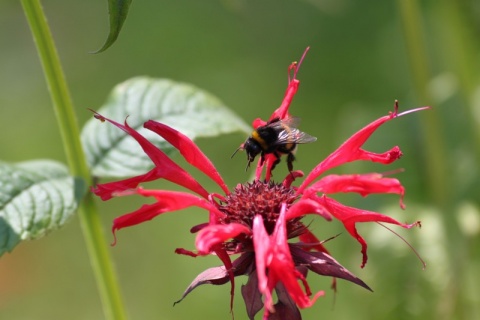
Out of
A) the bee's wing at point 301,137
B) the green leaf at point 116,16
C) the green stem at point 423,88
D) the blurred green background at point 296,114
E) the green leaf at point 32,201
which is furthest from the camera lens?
the blurred green background at point 296,114

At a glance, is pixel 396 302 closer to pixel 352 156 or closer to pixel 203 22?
pixel 352 156

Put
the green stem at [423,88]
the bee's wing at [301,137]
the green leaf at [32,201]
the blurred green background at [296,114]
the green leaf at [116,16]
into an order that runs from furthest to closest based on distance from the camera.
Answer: the blurred green background at [296,114]
the green stem at [423,88]
the bee's wing at [301,137]
the green leaf at [32,201]
the green leaf at [116,16]

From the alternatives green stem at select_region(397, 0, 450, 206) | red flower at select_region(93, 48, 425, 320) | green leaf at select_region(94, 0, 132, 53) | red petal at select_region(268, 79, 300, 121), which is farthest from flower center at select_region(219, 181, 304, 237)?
green stem at select_region(397, 0, 450, 206)

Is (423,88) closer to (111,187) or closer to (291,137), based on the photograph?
(291,137)

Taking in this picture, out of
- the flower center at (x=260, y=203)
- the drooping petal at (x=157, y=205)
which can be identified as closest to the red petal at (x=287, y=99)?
the flower center at (x=260, y=203)

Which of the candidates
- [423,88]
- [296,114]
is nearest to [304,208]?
[423,88]

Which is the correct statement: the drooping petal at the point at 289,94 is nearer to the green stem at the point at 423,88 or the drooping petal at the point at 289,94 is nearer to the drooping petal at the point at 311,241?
the drooping petal at the point at 311,241
